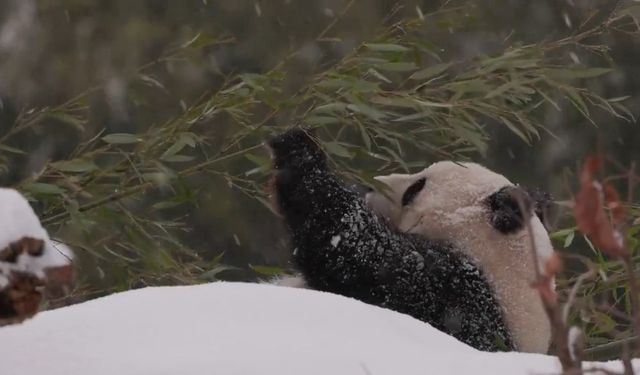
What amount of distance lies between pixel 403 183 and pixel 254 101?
0.38 metres

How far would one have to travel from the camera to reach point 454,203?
2.13m

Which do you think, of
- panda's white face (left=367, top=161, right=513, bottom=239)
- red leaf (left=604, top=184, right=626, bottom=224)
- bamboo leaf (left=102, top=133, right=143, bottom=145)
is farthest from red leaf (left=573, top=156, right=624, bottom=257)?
bamboo leaf (left=102, top=133, right=143, bottom=145)

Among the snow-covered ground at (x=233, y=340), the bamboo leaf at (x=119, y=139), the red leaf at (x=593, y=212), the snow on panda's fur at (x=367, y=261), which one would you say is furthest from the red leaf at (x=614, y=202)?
the bamboo leaf at (x=119, y=139)

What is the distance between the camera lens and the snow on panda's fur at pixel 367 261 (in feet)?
6.40

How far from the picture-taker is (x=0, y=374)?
3.05ft

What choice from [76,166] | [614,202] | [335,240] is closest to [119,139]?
[76,166]

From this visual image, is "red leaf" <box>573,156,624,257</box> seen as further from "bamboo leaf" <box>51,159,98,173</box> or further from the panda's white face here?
"bamboo leaf" <box>51,159,98,173</box>

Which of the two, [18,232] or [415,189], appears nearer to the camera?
[18,232]

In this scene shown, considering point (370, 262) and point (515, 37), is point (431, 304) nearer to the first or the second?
point (370, 262)

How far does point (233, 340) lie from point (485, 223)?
46.2 inches

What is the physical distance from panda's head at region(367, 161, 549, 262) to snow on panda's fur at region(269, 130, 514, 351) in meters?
0.10

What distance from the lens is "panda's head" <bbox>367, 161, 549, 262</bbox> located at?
81.6 inches

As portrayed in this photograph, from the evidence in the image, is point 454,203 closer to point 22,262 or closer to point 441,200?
point 441,200

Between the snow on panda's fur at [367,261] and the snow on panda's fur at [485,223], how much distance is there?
1.8 inches
